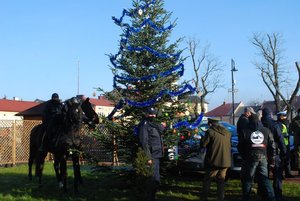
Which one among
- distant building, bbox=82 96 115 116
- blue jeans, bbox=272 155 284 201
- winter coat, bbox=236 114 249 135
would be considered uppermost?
distant building, bbox=82 96 115 116

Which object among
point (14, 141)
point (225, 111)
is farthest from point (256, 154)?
point (225, 111)

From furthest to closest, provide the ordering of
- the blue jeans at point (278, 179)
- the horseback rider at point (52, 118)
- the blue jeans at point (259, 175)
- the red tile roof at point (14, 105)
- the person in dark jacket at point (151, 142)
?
1. the red tile roof at point (14, 105)
2. the horseback rider at point (52, 118)
3. the blue jeans at point (278, 179)
4. the person in dark jacket at point (151, 142)
5. the blue jeans at point (259, 175)

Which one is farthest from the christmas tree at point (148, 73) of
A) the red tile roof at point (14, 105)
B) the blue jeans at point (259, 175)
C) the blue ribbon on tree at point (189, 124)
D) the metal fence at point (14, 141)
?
the red tile roof at point (14, 105)

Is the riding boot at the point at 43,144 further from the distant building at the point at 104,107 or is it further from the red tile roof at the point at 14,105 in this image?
the red tile roof at the point at 14,105

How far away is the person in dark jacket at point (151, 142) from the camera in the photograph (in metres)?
8.62

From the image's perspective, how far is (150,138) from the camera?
28.9 ft

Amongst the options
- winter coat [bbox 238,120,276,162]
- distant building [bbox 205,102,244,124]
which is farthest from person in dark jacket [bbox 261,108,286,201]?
distant building [bbox 205,102,244,124]

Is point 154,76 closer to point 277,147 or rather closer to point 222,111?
point 277,147

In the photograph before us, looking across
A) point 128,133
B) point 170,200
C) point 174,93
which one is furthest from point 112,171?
point 174,93

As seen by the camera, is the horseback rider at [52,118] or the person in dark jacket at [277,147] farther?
the horseback rider at [52,118]

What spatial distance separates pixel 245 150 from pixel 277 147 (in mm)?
897

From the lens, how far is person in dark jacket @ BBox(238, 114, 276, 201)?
8445mm

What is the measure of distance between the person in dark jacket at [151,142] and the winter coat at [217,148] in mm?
936

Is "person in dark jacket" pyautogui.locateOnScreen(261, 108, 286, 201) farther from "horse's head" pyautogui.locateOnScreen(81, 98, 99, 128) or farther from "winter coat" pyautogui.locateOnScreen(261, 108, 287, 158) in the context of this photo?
"horse's head" pyautogui.locateOnScreen(81, 98, 99, 128)
